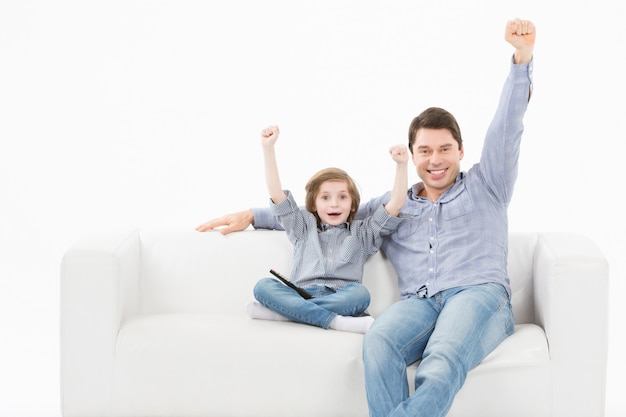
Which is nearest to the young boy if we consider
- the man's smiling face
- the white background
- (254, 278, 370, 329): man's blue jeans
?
(254, 278, 370, 329): man's blue jeans

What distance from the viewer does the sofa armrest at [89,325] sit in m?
2.74

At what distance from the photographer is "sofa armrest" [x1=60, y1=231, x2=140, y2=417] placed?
2.74m

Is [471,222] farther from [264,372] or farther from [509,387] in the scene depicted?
[264,372]

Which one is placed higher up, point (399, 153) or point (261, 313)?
point (399, 153)

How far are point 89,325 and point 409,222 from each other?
3.50 feet

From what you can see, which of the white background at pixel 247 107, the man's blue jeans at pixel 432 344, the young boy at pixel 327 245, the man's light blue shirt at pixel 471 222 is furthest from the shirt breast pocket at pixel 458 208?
the white background at pixel 247 107

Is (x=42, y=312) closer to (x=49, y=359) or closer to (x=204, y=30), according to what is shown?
(x=49, y=359)

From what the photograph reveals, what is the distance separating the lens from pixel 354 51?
4051mm

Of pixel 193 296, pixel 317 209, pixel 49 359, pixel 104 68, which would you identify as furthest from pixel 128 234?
pixel 104 68

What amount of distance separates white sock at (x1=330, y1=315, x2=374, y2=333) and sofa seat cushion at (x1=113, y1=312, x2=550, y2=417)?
0.04 meters

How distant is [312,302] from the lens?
282 cm

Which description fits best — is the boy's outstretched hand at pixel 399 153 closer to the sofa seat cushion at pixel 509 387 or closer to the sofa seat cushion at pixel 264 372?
the sofa seat cushion at pixel 264 372

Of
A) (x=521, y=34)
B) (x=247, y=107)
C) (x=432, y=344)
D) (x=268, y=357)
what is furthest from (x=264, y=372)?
(x=247, y=107)

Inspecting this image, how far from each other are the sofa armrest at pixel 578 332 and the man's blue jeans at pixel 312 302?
0.59m
